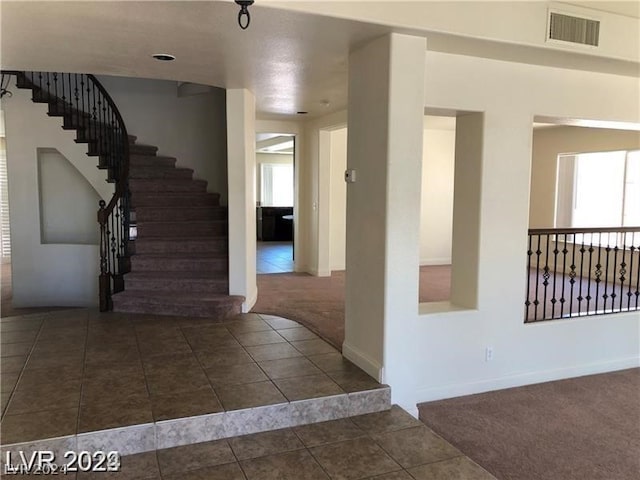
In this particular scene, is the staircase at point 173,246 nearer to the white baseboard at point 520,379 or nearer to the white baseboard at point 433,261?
the white baseboard at point 520,379

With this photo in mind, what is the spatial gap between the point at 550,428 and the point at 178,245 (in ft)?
13.7

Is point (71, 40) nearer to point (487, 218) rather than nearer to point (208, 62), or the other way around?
point (208, 62)

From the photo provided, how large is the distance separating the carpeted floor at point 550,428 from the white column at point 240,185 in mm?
2320

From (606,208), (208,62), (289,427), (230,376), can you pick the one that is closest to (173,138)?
(208,62)

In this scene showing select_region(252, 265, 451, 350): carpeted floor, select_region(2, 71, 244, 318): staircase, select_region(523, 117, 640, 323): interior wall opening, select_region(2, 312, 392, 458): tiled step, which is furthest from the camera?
select_region(523, 117, 640, 323): interior wall opening

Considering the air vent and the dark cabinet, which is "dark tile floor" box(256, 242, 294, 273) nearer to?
the dark cabinet

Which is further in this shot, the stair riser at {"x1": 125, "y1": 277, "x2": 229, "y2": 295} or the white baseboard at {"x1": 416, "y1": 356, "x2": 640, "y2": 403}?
the stair riser at {"x1": 125, "y1": 277, "x2": 229, "y2": 295}

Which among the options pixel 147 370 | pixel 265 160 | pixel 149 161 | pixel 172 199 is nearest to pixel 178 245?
pixel 172 199

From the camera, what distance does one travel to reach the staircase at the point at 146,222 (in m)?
4.80

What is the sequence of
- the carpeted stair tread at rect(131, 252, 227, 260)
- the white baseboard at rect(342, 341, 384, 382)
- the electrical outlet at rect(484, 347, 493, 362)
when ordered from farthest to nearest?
the carpeted stair tread at rect(131, 252, 227, 260) < the electrical outlet at rect(484, 347, 493, 362) < the white baseboard at rect(342, 341, 384, 382)

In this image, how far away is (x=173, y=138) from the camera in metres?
7.19

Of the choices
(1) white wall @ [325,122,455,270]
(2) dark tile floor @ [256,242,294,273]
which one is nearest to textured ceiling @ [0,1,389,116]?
(2) dark tile floor @ [256,242,294,273]

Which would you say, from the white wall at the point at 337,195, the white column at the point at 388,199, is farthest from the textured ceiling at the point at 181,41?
the white wall at the point at 337,195

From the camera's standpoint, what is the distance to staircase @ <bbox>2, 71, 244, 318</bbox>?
189 inches
